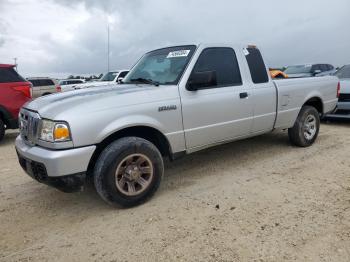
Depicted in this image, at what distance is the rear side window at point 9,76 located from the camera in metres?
7.32

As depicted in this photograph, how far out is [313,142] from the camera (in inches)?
237

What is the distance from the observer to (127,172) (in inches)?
137

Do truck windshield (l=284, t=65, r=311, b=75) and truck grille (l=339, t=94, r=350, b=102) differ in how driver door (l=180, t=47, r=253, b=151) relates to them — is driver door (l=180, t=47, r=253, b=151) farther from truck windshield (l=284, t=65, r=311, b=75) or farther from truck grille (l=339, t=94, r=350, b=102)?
truck windshield (l=284, t=65, r=311, b=75)

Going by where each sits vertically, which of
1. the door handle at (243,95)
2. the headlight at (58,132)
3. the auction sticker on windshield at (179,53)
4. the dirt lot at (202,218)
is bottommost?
the dirt lot at (202,218)

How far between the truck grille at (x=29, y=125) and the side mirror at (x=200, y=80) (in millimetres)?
1792

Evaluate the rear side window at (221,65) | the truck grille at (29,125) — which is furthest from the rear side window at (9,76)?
the rear side window at (221,65)

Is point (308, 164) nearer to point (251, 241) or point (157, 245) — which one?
point (251, 241)

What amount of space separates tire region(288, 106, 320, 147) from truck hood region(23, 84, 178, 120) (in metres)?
2.88

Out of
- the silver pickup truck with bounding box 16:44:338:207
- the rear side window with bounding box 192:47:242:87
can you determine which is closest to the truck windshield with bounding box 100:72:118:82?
the silver pickup truck with bounding box 16:44:338:207

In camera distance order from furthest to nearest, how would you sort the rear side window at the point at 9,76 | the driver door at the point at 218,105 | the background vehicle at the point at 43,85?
the background vehicle at the point at 43,85 < the rear side window at the point at 9,76 < the driver door at the point at 218,105

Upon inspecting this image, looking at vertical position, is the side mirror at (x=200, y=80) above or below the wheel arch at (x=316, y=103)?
above

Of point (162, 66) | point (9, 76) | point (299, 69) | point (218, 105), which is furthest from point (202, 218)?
point (299, 69)

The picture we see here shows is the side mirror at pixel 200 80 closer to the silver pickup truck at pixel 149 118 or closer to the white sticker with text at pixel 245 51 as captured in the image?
the silver pickup truck at pixel 149 118

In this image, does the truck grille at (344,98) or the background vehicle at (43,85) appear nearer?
the truck grille at (344,98)
